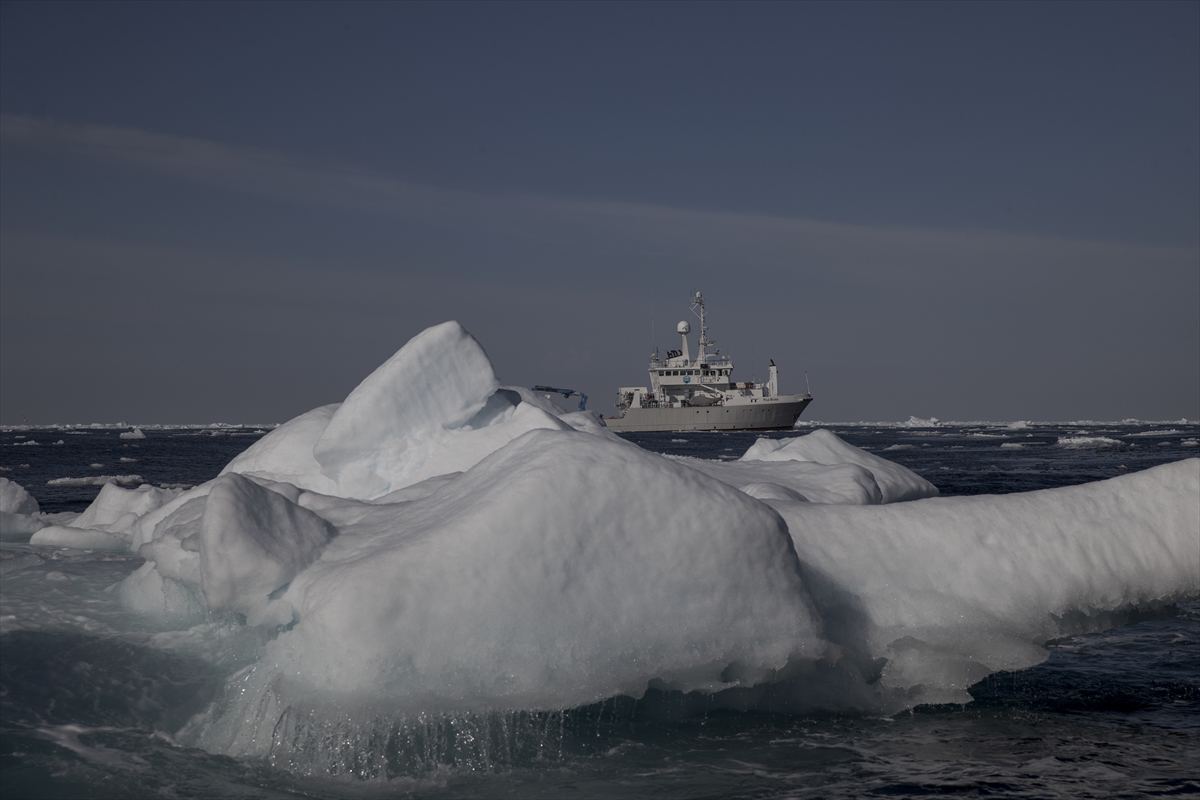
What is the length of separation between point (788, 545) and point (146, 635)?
379cm

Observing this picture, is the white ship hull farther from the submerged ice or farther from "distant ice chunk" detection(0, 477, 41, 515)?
the submerged ice

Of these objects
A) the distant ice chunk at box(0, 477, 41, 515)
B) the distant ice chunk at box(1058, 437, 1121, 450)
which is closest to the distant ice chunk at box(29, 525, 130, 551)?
the distant ice chunk at box(0, 477, 41, 515)

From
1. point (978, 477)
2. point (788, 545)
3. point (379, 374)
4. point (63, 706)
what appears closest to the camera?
point (63, 706)

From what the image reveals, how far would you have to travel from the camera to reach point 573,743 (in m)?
4.28

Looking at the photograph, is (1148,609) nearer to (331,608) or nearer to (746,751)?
(746,751)

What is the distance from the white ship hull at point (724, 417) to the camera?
72000mm

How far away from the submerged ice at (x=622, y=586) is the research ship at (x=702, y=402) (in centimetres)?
6685

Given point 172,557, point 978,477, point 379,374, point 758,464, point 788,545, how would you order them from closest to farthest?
1. point 788,545
2. point 172,557
3. point 379,374
4. point 758,464
5. point 978,477

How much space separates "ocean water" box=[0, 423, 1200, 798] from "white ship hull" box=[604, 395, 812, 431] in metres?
67.2

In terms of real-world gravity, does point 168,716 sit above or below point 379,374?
below

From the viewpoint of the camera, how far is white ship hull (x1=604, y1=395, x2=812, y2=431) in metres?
72.0

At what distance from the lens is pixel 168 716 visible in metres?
4.22

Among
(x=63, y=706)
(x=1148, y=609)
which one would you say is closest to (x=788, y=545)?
(x=1148, y=609)

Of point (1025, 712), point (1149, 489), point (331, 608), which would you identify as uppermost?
point (1149, 489)
